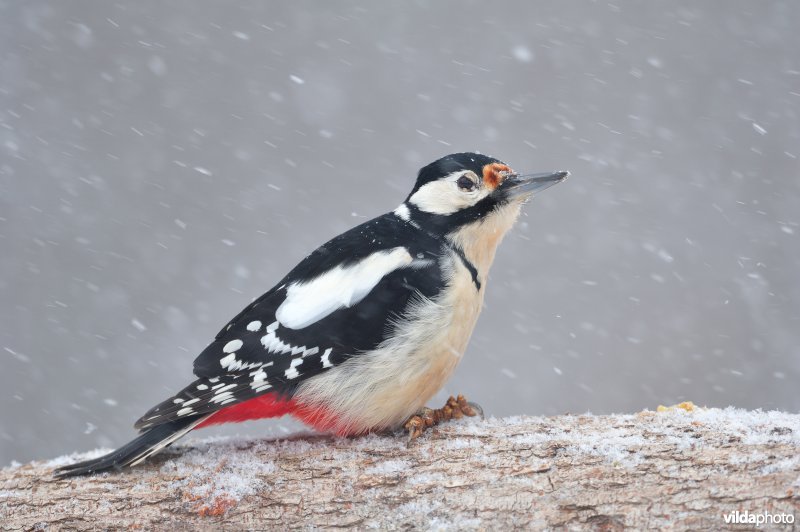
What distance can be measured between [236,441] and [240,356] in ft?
1.19

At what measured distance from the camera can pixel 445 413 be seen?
342 cm

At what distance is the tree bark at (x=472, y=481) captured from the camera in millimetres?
2672

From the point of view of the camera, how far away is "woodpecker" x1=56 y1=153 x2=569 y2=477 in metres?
3.20

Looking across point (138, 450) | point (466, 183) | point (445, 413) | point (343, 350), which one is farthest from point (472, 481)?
point (466, 183)

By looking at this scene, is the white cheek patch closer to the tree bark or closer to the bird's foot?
the bird's foot

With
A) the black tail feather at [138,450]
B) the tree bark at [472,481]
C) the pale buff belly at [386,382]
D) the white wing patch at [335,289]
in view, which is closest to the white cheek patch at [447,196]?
the white wing patch at [335,289]

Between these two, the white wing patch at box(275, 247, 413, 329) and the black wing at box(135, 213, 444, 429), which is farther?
the white wing patch at box(275, 247, 413, 329)

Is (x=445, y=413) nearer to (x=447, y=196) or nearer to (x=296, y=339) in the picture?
(x=296, y=339)

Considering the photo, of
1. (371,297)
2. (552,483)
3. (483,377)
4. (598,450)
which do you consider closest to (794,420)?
(598,450)

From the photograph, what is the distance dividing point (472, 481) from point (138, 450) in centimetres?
123

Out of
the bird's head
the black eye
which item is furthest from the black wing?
the black eye

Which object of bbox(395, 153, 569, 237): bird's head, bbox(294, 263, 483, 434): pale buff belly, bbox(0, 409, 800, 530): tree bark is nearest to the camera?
bbox(0, 409, 800, 530): tree bark

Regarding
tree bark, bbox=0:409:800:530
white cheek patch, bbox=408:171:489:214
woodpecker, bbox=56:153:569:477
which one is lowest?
tree bark, bbox=0:409:800:530

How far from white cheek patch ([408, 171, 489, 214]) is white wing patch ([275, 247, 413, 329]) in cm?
32
